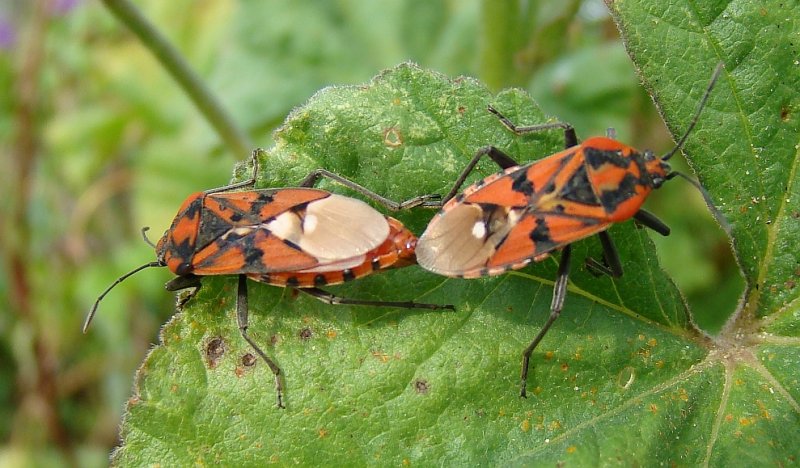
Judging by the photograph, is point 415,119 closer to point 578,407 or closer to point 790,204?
point 578,407

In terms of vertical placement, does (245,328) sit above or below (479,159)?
below

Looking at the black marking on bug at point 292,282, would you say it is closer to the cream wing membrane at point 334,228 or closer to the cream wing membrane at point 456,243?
the cream wing membrane at point 334,228

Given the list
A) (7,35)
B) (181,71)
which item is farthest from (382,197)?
(7,35)

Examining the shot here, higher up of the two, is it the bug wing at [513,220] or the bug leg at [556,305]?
the bug wing at [513,220]

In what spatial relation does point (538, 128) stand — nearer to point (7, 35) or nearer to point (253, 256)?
point (253, 256)

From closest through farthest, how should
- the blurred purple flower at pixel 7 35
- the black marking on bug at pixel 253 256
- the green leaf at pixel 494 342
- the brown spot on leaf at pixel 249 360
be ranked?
the green leaf at pixel 494 342 < the brown spot on leaf at pixel 249 360 < the black marking on bug at pixel 253 256 < the blurred purple flower at pixel 7 35

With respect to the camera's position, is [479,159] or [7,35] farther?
[7,35]

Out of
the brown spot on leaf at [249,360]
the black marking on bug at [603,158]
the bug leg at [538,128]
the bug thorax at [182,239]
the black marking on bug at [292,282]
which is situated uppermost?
the bug thorax at [182,239]

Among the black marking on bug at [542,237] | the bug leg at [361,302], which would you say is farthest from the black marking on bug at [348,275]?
the black marking on bug at [542,237]
